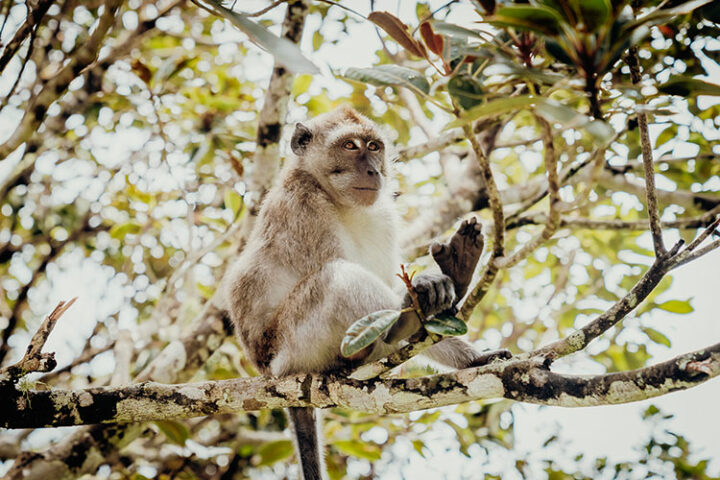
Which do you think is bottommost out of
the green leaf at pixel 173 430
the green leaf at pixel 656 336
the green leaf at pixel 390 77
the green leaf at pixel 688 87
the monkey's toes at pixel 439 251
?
the green leaf at pixel 173 430

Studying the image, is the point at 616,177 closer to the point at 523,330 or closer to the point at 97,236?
the point at 523,330

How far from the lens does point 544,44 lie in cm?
206

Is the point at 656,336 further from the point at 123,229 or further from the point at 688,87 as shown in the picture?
the point at 123,229

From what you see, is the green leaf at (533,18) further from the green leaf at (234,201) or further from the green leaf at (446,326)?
the green leaf at (234,201)

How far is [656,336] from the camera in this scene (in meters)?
4.70

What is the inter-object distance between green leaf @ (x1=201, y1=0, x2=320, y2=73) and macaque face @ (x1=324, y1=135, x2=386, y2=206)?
6.82 ft

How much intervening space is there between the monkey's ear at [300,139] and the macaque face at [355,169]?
280 mm

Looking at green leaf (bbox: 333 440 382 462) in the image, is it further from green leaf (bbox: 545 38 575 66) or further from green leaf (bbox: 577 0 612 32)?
green leaf (bbox: 577 0 612 32)

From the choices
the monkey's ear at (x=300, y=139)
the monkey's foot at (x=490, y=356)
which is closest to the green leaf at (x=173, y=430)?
the monkey's ear at (x=300, y=139)

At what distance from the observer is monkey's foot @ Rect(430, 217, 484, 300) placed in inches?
117

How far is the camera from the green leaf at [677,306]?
430 cm

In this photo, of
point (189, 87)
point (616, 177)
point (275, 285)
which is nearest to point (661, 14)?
point (275, 285)

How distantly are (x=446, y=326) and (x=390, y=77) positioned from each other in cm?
108

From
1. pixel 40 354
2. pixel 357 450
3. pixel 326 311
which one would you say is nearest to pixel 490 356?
pixel 326 311
